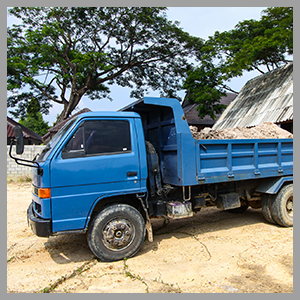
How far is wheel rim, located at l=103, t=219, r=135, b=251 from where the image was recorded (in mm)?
4445

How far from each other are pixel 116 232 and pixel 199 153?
6.55ft

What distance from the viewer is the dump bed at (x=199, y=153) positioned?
16.3 ft

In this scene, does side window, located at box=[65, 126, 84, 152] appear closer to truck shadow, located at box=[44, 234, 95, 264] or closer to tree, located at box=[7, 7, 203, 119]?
truck shadow, located at box=[44, 234, 95, 264]

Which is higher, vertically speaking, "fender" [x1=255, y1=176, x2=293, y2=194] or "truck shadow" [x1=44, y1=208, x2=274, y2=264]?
"fender" [x1=255, y1=176, x2=293, y2=194]

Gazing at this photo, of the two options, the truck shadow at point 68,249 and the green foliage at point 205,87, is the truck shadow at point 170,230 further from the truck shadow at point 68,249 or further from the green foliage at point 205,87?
the green foliage at point 205,87

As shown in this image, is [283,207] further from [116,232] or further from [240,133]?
[116,232]

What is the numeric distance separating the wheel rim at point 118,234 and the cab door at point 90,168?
412 mm

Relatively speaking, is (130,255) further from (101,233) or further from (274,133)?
(274,133)

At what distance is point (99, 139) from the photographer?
4.50 m

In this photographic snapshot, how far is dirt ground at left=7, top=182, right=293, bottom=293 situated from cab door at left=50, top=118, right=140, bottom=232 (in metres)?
0.75

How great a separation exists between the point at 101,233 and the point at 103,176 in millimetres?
905

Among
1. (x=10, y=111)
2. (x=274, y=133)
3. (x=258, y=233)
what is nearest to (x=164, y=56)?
(x=10, y=111)

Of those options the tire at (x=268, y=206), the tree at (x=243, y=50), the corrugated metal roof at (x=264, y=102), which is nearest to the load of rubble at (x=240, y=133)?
the tire at (x=268, y=206)

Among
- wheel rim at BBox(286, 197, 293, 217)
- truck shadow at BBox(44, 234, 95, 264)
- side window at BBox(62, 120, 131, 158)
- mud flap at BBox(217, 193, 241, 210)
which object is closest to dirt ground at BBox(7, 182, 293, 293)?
truck shadow at BBox(44, 234, 95, 264)
